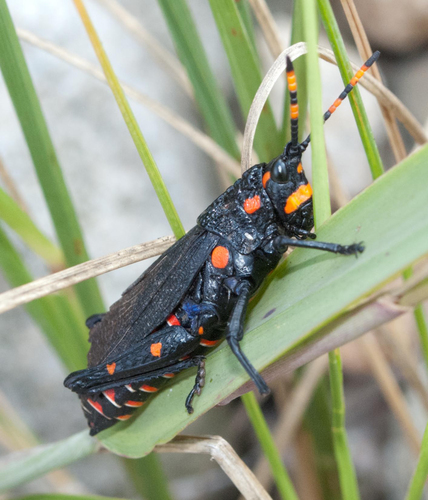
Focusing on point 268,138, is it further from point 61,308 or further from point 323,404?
point 323,404

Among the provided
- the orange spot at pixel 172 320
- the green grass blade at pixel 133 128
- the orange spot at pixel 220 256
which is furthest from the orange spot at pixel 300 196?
the orange spot at pixel 172 320

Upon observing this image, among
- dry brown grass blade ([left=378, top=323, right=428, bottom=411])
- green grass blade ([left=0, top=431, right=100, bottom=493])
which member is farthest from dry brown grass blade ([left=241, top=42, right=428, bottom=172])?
green grass blade ([left=0, top=431, right=100, bottom=493])

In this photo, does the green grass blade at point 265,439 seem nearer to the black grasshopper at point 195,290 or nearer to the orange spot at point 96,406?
the black grasshopper at point 195,290

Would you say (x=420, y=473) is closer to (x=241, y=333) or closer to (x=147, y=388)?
(x=241, y=333)

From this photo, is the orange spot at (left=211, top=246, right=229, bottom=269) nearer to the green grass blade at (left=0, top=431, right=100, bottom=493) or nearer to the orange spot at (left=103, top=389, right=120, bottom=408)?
the orange spot at (left=103, top=389, right=120, bottom=408)

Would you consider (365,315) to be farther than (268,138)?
No

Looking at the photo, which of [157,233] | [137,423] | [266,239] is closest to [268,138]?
[266,239]

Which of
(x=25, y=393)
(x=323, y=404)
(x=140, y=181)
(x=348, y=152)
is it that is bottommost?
(x=323, y=404)
